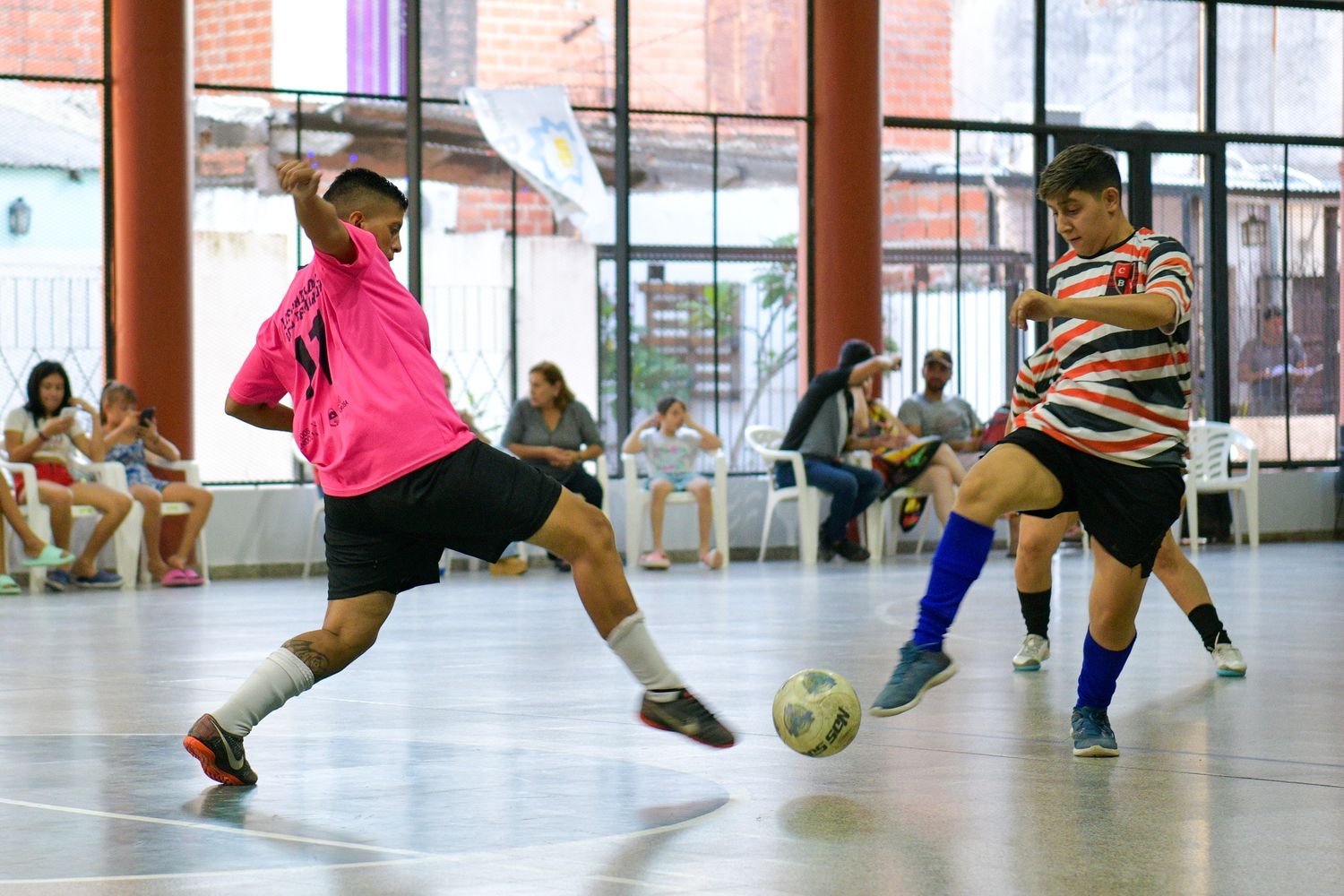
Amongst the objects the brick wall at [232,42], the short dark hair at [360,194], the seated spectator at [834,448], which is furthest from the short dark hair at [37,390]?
the short dark hair at [360,194]

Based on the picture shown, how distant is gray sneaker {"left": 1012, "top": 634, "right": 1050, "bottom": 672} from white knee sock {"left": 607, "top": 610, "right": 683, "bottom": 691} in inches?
82.0

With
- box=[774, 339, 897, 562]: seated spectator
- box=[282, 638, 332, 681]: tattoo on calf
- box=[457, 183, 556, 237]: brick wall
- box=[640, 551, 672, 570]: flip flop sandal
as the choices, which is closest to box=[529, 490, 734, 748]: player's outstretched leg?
box=[282, 638, 332, 681]: tattoo on calf

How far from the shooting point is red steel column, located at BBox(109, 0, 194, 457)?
1120 centimetres

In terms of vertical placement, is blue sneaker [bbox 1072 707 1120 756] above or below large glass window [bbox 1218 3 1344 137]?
below

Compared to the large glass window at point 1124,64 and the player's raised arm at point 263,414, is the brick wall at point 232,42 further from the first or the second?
the player's raised arm at point 263,414

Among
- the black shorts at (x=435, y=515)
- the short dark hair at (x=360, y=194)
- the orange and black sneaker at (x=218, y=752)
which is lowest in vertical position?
the orange and black sneaker at (x=218, y=752)

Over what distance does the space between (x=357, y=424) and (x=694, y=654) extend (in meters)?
2.74

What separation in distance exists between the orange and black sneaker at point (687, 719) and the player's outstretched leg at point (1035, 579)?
73.5 inches

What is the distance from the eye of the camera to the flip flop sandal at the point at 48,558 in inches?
390

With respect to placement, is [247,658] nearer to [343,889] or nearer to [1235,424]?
[343,889]

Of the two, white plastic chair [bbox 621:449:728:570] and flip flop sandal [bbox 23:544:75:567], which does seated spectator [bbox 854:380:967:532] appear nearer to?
white plastic chair [bbox 621:449:728:570]

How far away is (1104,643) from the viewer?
412 centimetres

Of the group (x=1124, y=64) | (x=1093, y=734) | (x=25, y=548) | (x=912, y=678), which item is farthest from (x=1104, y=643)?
(x=1124, y=64)

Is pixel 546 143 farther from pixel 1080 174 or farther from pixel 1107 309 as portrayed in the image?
pixel 1107 309
